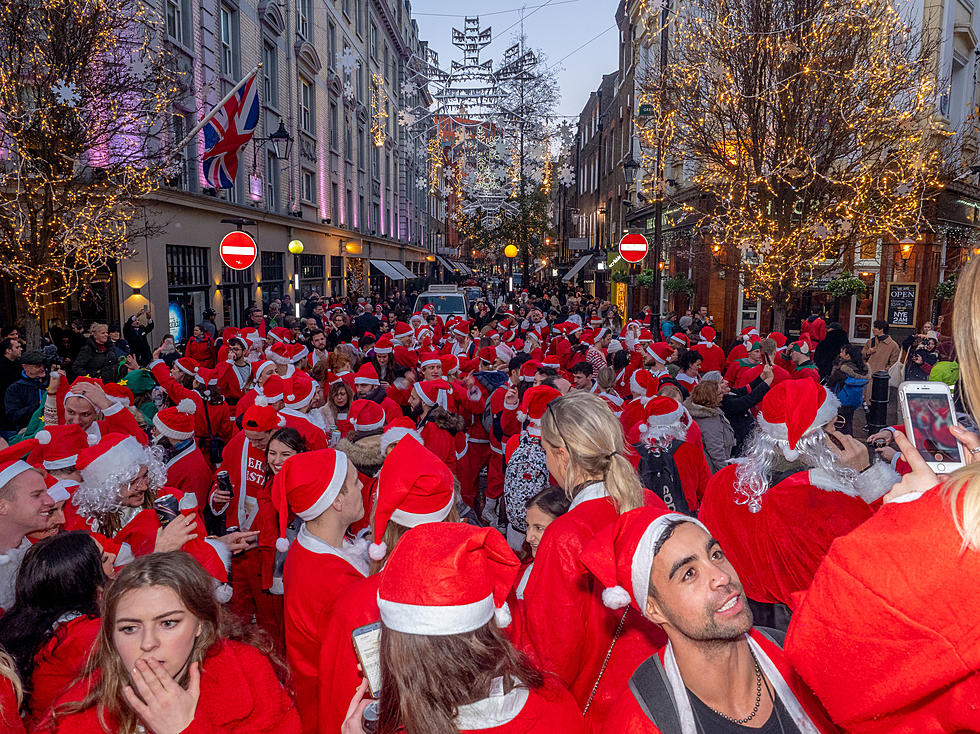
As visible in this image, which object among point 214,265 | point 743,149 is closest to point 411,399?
point 743,149

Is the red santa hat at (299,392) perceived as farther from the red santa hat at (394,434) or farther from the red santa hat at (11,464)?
the red santa hat at (11,464)

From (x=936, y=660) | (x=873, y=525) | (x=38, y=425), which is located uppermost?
(x=873, y=525)

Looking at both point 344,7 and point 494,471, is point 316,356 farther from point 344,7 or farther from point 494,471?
point 344,7

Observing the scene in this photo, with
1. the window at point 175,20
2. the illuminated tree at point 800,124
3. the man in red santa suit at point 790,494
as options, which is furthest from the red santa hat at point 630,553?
the window at point 175,20

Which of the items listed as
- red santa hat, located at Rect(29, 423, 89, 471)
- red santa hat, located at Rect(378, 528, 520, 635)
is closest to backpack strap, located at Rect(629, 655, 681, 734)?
red santa hat, located at Rect(378, 528, 520, 635)

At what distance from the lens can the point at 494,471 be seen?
23.1 ft

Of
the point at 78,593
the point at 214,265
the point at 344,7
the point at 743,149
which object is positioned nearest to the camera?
the point at 78,593

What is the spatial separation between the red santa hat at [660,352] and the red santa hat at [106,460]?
6.77 metres

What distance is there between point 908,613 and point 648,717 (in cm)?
101

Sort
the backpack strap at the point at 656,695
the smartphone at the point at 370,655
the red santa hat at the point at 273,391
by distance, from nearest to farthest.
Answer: the backpack strap at the point at 656,695 < the smartphone at the point at 370,655 < the red santa hat at the point at 273,391

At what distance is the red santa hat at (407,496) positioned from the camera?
9.51ft

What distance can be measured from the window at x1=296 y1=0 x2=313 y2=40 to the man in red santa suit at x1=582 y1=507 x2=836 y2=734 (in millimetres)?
29807

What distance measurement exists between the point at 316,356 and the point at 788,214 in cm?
1201

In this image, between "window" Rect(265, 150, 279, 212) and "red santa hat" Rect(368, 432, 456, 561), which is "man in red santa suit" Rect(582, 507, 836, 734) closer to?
"red santa hat" Rect(368, 432, 456, 561)
